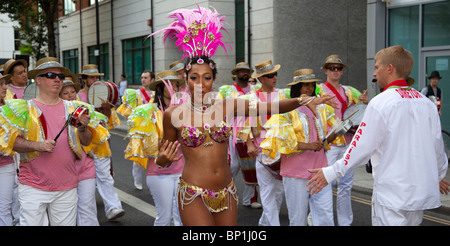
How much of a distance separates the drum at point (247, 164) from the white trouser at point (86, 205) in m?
3.15

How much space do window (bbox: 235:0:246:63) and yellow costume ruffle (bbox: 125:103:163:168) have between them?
15076 mm

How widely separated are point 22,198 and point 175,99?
174 centimetres

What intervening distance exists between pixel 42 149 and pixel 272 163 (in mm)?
2818

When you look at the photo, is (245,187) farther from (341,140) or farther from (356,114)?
(356,114)

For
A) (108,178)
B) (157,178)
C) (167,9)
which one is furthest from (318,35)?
(157,178)

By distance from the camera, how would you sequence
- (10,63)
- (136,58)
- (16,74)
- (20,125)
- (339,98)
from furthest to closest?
(136,58)
(16,74)
(10,63)
(339,98)
(20,125)

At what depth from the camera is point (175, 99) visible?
17.1 ft

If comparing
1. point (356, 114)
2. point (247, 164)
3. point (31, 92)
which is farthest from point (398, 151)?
point (247, 164)

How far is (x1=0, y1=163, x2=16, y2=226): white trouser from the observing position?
594 cm

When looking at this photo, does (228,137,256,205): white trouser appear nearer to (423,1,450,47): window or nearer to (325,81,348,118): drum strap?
(325,81,348,118): drum strap

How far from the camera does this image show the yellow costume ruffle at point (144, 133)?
238 inches

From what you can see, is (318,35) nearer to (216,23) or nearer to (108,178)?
(108,178)

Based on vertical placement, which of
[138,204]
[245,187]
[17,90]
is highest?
[17,90]

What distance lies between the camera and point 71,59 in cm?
4022
